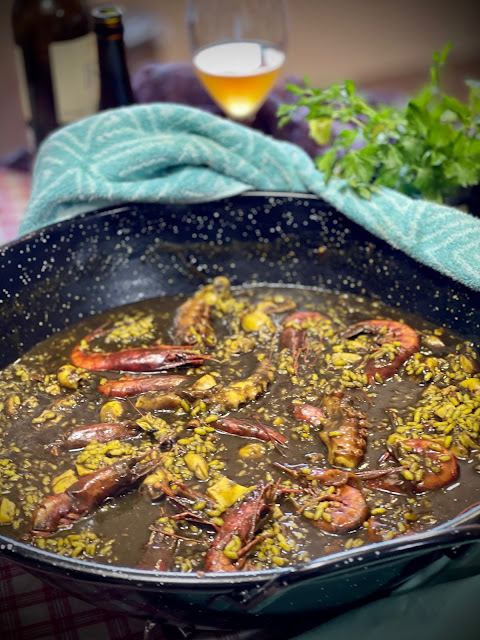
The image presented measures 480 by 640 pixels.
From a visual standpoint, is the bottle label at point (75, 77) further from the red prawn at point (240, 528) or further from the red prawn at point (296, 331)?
the red prawn at point (240, 528)

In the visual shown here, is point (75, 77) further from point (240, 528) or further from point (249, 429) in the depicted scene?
point (240, 528)

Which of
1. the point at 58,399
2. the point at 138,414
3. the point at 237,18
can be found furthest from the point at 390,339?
the point at 237,18

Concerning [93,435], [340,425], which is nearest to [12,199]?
[93,435]

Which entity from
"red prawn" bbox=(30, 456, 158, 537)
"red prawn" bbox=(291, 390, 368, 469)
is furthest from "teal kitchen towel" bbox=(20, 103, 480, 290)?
"red prawn" bbox=(30, 456, 158, 537)

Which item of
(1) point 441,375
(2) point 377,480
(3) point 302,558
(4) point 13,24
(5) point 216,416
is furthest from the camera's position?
(4) point 13,24

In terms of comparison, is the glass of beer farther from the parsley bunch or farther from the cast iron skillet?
the cast iron skillet

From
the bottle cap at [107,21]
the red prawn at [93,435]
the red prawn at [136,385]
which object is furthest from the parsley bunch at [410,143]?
the red prawn at [93,435]

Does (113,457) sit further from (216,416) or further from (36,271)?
(36,271)
